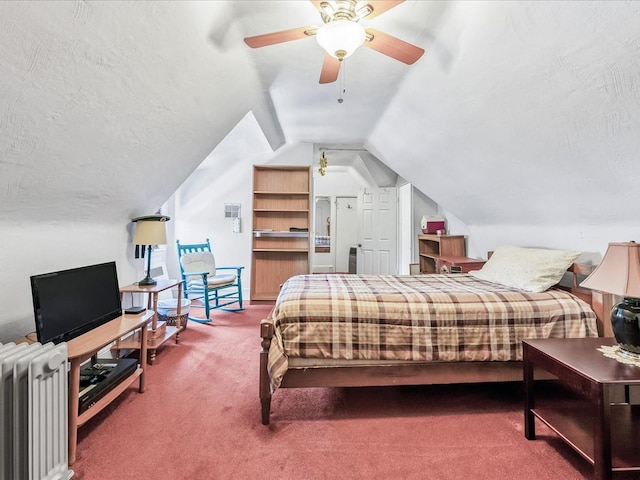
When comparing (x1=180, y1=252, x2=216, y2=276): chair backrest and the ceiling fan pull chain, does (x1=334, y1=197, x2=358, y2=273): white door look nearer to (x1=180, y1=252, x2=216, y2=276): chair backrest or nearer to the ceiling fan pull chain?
(x1=180, y1=252, x2=216, y2=276): chair backrest

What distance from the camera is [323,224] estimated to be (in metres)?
7.21

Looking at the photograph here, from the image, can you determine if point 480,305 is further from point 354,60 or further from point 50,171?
point 50,171

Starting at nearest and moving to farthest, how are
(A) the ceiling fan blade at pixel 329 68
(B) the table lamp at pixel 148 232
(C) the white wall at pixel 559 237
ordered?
1. (A) the ceiling fan blade at pixel 329 68
2. (C) the white wall at pixel 559 237
3. (B) the table lamp at pixel 148 232

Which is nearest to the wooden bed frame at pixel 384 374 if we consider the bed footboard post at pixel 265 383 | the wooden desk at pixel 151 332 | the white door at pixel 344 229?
the bed footboard post at pixel 265 383

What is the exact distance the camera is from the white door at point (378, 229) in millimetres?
5312

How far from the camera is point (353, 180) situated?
7012 mm

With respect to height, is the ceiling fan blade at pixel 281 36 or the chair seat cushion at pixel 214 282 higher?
the ceiling fan blade at pixel 281 36

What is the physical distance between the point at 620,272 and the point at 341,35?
172 cm

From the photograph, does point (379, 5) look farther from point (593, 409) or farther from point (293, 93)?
point (593, 409)

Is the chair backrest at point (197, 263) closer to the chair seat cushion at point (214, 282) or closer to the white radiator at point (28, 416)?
the chair seat cushion at point (214, 282)

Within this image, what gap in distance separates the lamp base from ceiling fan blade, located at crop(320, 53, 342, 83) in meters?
1.92

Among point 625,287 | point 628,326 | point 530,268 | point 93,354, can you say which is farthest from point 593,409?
point 93,354

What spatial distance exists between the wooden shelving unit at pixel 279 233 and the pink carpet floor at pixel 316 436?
2.42 metres

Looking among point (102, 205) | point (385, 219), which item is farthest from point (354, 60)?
point (385, 219)
